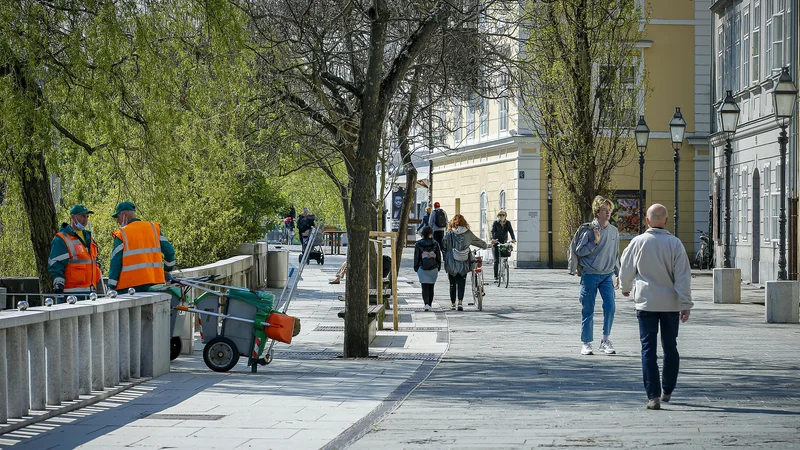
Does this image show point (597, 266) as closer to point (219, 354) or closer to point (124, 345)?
point (219, 354)

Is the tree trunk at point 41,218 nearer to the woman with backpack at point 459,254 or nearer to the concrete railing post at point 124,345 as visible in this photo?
the concrete railing post at point 124,345

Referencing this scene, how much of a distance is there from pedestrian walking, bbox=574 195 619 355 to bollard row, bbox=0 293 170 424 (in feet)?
16.4

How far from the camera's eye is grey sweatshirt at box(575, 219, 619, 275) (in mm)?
14914

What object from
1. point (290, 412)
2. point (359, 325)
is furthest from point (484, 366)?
point (290, 412)

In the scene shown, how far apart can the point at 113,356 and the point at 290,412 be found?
2181 mm

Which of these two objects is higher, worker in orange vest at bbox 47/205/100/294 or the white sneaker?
worker in orange vest at bbox 47/205/100/294

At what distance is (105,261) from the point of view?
22.3m

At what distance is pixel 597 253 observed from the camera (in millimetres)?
14945

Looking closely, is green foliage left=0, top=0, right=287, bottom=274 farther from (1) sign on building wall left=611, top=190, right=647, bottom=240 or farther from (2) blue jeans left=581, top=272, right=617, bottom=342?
(1) sign on building wall left=611, top=190, right=647, bottom=240

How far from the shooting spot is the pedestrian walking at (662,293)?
10.4 m

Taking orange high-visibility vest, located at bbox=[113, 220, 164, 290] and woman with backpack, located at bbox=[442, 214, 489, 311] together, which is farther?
woman with backpack, located at bbox=[442, 214, 489, 311]

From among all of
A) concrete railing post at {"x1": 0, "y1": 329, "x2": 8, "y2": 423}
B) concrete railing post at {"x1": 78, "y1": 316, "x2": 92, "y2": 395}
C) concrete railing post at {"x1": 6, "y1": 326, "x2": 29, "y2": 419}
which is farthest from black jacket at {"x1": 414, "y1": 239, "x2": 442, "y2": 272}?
concrete railing post at {"x1": 0, "y1": 329, "x2": 8, "y2": 423}

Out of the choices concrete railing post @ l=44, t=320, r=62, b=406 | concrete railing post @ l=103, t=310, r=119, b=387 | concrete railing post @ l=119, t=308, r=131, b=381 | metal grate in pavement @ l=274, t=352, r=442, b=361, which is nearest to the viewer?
concrete railing post @ l=44, t=320, r=62, b=406

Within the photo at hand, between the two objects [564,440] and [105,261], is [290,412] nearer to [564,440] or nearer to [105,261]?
[564,440]
